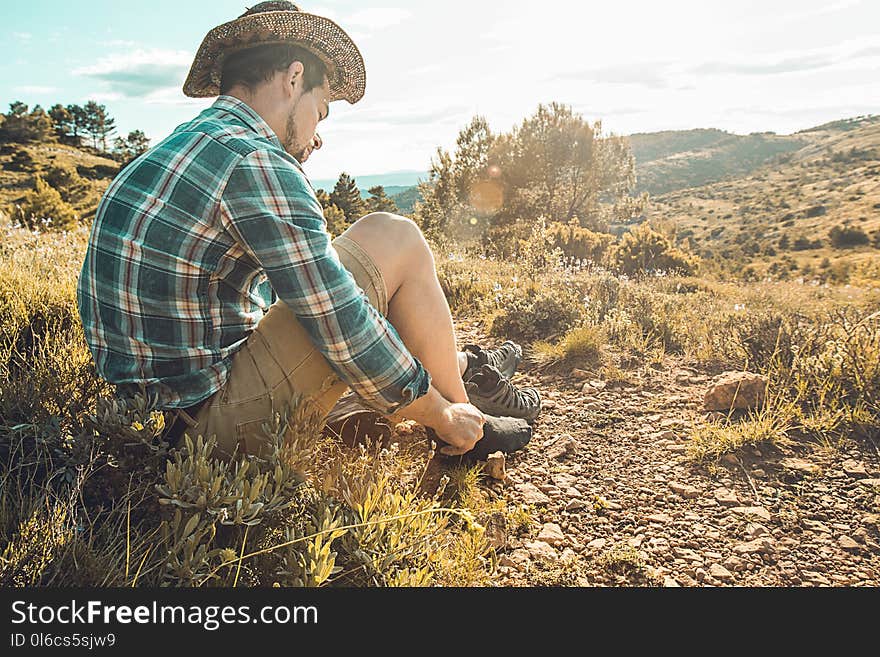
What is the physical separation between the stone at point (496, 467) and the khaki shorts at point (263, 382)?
3.24 feet

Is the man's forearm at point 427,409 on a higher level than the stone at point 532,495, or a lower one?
higher

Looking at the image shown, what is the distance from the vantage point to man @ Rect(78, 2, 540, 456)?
1.60 m

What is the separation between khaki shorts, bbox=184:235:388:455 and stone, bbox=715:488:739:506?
174 cm

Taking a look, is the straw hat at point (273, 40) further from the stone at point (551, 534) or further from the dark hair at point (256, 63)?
the stone at point (551, 534)

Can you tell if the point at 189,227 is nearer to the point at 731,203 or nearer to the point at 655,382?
the point at 655,382

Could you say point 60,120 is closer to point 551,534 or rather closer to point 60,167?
point 60,167

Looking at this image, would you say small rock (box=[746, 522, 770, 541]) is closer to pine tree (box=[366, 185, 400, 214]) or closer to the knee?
the knee

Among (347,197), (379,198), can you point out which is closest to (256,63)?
(379,198)

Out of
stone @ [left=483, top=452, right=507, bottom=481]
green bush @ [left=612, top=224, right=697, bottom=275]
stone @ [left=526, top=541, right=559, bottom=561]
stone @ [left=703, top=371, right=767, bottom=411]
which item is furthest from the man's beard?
green bush @ [left=612, top=224, right=697, bottom=275]

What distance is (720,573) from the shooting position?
2002mm

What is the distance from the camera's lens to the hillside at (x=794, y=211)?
1950 inches

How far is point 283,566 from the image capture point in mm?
1469

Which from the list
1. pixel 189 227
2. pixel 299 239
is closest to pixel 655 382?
pixel 299 239

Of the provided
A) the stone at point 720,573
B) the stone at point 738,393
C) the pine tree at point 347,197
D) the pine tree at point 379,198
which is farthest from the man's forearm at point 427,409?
the pine tree at point 347,197
